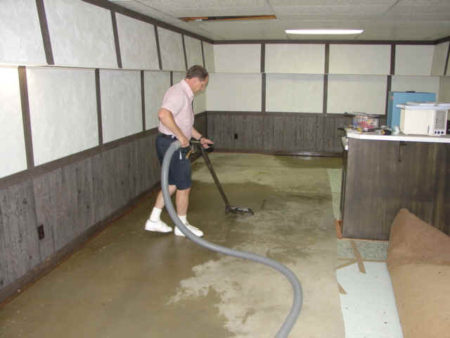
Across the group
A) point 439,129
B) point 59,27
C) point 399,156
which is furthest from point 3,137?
point 439,129

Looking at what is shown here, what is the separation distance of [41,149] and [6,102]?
1.58 ft

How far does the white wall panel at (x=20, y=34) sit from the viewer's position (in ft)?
7.40

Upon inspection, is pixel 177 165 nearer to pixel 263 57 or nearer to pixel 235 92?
pixel 263 57

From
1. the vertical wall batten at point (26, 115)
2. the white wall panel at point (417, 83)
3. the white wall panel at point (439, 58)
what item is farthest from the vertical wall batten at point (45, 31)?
the white wall panel at point (417, 83)

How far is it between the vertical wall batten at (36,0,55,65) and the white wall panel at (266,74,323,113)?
558cm

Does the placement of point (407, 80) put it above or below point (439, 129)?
above

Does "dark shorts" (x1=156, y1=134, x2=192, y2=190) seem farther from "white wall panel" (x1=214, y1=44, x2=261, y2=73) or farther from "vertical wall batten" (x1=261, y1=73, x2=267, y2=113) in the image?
"vertical wall batten" (x1=261, y1=73, x2=267, y2=113)

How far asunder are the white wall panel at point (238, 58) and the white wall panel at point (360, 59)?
1325mm

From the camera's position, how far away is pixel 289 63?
748 centimetres

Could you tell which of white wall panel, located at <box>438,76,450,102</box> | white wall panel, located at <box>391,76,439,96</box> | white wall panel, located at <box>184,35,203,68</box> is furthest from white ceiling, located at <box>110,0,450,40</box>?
white wall panel, located at <box>391,76,439,96</box>

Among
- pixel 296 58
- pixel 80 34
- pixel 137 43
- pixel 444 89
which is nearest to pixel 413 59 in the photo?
pixel 444 89

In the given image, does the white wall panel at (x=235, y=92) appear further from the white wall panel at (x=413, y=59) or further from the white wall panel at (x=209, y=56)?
the white wall panel at (x=413, y=59)

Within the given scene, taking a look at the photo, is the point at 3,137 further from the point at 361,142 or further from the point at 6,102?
the point at 361,142

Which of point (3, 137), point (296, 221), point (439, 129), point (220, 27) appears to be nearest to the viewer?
point (3, 137)
